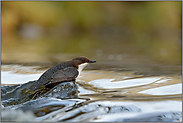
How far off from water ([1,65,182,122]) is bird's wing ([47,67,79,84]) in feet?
0.69

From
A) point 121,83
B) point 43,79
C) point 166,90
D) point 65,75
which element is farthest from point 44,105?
point 166,90

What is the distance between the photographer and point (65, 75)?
4359mm

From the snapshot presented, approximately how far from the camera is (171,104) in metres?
3.05

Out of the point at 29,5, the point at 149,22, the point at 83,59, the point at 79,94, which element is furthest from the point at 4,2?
the point at 79,94

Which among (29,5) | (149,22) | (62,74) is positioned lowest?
(62,74)

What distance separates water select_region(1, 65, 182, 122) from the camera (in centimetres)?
274

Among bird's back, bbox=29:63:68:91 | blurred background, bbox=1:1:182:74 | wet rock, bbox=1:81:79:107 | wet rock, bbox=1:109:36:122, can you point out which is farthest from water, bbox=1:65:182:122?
blurred background, bbox=1:1:182:74

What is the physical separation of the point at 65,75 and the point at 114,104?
1.52m

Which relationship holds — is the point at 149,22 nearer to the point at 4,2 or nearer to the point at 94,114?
the point at 4,2

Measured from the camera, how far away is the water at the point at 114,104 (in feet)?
9.00

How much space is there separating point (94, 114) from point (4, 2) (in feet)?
61.7

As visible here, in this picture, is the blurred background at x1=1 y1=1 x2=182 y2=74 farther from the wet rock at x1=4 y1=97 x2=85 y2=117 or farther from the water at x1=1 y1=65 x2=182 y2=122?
the wet rock at x1=4 y1=97 x2=85 y2=117

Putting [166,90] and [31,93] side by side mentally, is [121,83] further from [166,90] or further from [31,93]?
[31,93]

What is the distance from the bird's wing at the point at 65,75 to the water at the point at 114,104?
21cm
